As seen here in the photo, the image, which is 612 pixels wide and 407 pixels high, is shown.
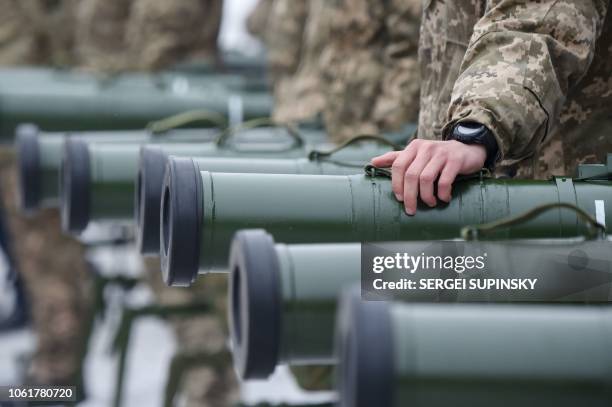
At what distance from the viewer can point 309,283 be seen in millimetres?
1387

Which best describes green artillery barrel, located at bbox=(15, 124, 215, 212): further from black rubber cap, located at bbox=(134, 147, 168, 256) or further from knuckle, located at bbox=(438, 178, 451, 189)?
knuckle, located at bbox=(438, 178, 451, 189)

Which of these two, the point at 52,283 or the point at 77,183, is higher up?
the point at 77,183

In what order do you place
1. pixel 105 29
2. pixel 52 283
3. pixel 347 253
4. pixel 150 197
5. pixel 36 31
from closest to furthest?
1. pixel 347 253
2. pixel 150 197
3. pixel 52 283
4. pixel 105 29
5. pixel 36 31

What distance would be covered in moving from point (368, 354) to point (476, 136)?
2.55 feet

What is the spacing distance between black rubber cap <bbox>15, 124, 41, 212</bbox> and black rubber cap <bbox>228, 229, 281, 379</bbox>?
70.7 inches

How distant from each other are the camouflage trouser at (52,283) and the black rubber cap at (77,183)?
574 cm

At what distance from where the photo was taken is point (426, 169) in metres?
1.71

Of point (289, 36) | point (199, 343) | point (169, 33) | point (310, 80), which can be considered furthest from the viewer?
point (169, 33)

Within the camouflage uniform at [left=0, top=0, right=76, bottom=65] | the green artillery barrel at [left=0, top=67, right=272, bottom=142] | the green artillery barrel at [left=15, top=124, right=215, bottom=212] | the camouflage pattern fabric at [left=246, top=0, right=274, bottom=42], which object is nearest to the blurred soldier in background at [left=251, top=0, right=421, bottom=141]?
the green artillery barrel at [left=0, top=67, right=272, bottom=142]

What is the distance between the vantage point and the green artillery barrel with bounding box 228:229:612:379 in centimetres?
137

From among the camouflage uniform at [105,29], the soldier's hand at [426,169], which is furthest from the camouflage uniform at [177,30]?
the soldier's hand at [426,169]

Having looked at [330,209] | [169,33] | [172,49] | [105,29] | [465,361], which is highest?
[105,29]

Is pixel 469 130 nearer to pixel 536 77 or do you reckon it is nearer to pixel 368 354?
pixel 536 77

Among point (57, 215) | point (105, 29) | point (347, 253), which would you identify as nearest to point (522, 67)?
point (347, 253)
